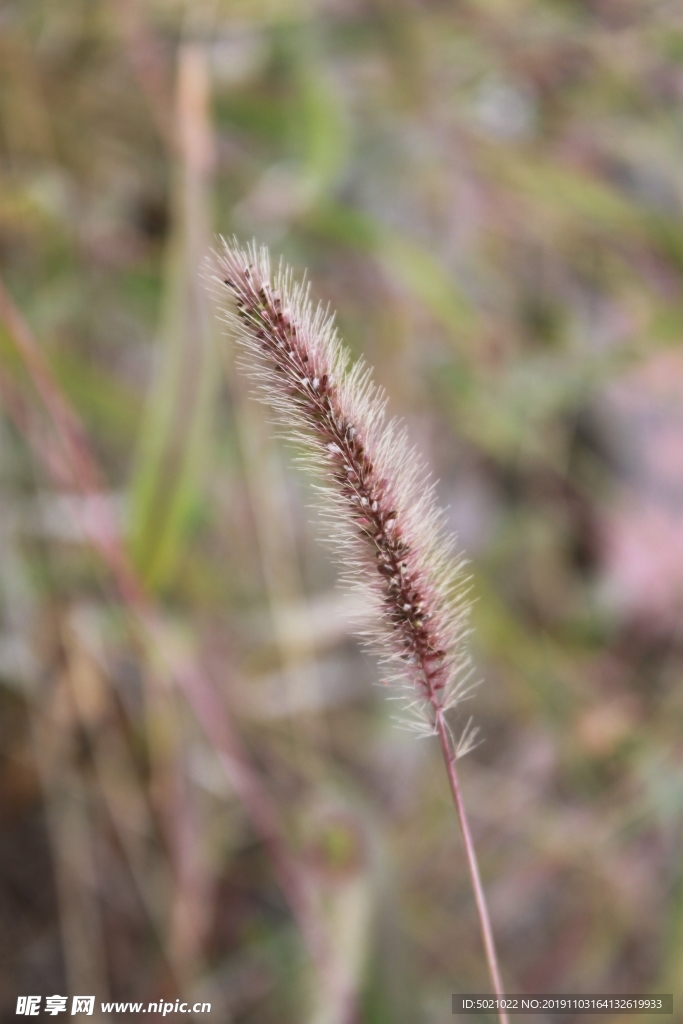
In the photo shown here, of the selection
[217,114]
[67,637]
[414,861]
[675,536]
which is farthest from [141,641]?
[675,536]

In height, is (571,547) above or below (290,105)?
below

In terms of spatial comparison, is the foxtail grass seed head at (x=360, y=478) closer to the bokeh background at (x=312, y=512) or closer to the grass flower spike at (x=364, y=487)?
the grass flower spike at (x=364, y=487)

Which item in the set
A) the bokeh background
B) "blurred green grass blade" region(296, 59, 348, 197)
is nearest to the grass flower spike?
the bokeh background

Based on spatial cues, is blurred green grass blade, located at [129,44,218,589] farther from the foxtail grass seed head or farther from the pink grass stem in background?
the foxtail grass seed head

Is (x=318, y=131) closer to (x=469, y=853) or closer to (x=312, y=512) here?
(x=312, y=512)

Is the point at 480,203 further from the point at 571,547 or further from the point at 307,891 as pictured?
the point at 307,891

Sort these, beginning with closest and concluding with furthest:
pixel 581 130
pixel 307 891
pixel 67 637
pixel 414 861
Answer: pixel 307 891
pixel 67 637
pixel 414 861
pixel 581 130

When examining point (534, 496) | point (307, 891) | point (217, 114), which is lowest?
point (307, 891)

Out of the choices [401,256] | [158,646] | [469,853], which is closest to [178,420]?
[158,646]
